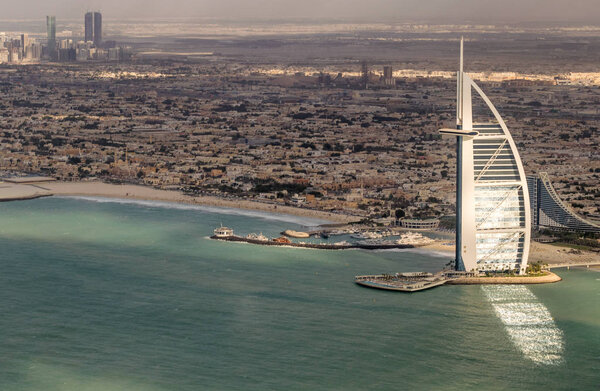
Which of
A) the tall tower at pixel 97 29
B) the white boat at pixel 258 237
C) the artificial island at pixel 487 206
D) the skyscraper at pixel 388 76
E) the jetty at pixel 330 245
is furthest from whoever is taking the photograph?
the tall tower at pixel 97 29

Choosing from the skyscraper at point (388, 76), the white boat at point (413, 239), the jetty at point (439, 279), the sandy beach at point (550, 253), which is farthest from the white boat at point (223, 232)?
the skyscraper at point (388, 76)

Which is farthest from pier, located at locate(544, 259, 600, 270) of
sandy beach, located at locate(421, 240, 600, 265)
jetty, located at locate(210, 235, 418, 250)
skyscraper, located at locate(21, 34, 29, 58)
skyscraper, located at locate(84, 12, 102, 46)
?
skyscraper, located at locate(84, 12, 102, 46)

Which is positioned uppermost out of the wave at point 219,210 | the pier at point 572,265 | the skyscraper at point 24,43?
the skyscraper at point 24,43

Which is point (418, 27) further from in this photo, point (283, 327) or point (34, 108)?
point (283, 327)

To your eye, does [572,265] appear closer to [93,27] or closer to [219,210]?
[219,210]

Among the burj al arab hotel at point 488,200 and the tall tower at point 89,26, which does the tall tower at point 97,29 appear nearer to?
the tall tower at point 89,26

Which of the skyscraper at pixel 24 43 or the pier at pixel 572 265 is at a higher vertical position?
the skyscraper at pixel 24 43

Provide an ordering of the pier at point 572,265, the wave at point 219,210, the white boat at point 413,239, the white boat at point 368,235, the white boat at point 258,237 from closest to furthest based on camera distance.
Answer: the pier at point 572,265 < the white boat at point 413,239 < the white boat at point 258,237 < the white boat at point 368,235 < the wave at point 219,210

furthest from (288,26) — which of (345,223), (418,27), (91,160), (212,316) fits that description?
(212,316)
